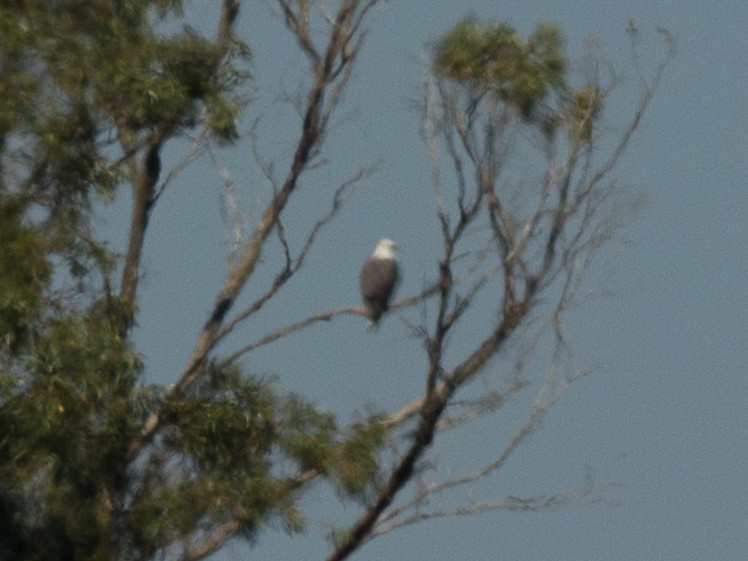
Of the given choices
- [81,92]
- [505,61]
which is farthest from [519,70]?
[81,92]

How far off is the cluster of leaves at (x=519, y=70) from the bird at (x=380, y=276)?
2.12m

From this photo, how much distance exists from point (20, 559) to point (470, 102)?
3.60 meters

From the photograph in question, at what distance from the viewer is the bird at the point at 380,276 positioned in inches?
767

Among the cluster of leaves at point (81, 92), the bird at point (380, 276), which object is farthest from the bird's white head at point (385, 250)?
the cluster of leaves at point (81, 92)

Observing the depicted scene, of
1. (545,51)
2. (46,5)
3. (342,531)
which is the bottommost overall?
(342,531)

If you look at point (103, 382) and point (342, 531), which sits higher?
point (103, 382)

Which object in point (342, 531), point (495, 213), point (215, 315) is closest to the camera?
point (495, 213)

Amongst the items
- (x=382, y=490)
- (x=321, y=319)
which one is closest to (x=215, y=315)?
(x=321, y=319)

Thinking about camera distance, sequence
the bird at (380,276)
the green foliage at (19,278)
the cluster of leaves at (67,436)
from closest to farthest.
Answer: the green foliage at (19,278) < the cluster of leaves at (67,436) < the bird at (380,276)

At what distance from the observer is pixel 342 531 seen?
16031 mm

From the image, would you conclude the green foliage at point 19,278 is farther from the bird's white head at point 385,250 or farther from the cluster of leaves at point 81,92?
the bird's white head at point 385,250

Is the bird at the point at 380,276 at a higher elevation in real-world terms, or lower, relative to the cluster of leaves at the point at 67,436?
higher

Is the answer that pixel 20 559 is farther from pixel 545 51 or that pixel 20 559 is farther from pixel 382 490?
pixel 545 51

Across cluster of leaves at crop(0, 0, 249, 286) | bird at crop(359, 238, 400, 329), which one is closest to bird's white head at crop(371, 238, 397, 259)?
bird at crop(359, 238, 400, 329)
